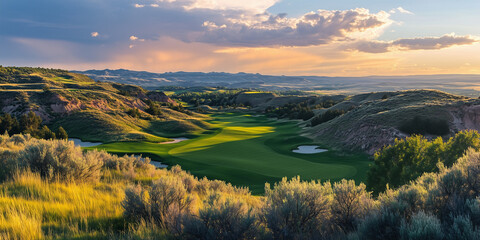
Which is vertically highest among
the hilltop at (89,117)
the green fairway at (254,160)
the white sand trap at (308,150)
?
the hilltop at (89,117)

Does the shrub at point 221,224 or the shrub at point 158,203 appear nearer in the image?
the shrub at point 221,224

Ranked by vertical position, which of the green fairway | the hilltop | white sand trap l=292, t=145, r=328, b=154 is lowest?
white sand trap l=292, t=145, r=328, b=154

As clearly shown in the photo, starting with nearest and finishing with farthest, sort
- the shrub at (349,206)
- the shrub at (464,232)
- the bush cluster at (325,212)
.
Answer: the shrub at (464,232), the bush cluster at (325,212), the shrub at (349,206)

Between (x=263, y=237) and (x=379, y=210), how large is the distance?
82.1 inches

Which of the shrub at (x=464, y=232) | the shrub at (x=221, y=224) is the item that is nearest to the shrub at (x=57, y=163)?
the shrub at (x=221, y=224)

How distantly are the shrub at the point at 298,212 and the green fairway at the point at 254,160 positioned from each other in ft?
41.5

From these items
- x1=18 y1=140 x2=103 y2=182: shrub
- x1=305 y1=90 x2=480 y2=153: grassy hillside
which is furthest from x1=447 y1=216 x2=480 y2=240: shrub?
x1=305 y1=90 x2=480 y2=153: grassy hillside

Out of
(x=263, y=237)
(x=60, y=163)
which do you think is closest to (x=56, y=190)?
(x=60, y=163)

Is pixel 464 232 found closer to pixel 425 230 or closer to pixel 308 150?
pixel 425 230

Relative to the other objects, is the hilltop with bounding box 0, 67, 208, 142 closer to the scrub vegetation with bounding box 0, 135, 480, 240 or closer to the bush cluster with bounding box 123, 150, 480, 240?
the scrub vegetation with bounding box 0, 135, 480, 240

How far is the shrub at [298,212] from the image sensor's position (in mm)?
4551

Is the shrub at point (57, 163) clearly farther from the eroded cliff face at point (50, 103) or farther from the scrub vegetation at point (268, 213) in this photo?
the eroded cliff face at point (50, 103)

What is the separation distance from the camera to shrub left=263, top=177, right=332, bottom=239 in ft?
14.9

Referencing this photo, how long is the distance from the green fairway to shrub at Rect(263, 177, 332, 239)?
12.6 meters
